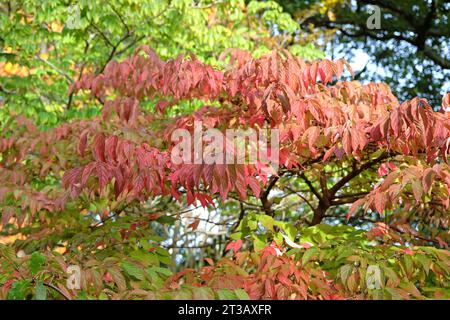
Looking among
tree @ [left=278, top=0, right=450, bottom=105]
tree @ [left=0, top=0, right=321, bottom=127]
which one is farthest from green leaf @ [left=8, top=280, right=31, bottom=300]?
tree @ [left=278, top=0, right=450, bottom=105]

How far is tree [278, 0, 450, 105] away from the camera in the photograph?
381 inches

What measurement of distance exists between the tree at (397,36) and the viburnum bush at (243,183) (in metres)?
6.17

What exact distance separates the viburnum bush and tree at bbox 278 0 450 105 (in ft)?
20.2

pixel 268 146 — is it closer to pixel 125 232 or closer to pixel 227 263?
pixel 227 263

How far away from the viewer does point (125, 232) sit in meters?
3.25

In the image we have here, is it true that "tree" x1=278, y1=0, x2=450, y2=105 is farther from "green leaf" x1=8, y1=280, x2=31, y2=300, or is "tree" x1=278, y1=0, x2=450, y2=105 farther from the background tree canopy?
"green leaf" x1=8, y1=280, x2=31, y2=300

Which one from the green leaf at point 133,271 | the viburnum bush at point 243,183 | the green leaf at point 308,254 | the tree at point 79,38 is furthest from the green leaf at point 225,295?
the tree at point 79,38

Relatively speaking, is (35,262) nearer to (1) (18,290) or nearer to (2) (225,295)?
(1) (18,290)

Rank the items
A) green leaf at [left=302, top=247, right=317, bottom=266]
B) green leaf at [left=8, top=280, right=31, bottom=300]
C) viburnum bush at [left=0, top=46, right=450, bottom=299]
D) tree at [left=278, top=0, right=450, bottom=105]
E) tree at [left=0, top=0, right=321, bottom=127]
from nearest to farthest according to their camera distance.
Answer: green leaf at [left=8, top=280, right=31, bottom=300] < viburnum bush at [left=0, top=46, right=450, bottom=299] < green leaf at [left=302, top=247, right=317, bottom=266] < tree at [left=0, top=0, right=321, bottom=127] < tree at [left=278, top=0, right=450, bottom=105]

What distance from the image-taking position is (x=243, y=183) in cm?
241

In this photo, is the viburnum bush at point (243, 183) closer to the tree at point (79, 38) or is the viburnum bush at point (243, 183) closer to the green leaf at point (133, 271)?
the green leaf at point (133, 271)

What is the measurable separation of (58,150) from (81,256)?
116cm

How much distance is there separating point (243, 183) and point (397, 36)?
8.69 metres
